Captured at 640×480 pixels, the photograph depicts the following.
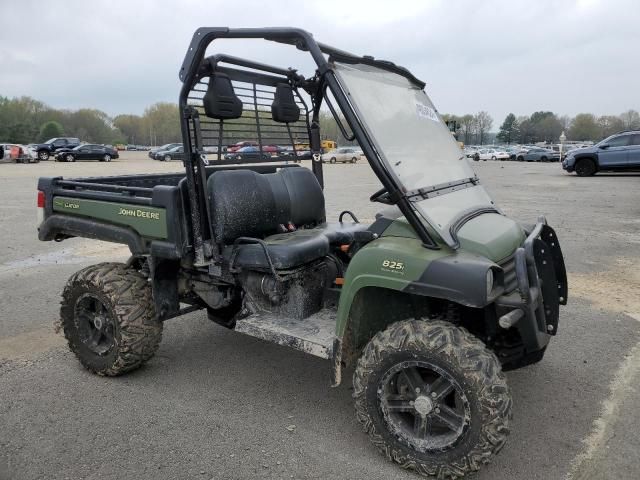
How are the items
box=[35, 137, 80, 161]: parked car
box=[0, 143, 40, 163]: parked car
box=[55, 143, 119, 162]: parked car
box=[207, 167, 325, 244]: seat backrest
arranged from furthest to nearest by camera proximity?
box=[35, 137, 80, 161]: parked car
box=[55, 143, 119, 162]: parked car
box=[0, 143, 40, 163]: parked car
box=[207, 167, 325, 244]: seat backrest

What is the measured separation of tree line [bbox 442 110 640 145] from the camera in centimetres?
9631

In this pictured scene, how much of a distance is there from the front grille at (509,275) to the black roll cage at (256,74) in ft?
1.44

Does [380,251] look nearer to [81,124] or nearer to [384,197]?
[384,197]

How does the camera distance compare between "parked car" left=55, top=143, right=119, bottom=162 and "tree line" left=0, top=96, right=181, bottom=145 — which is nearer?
"parked car" left=55, top=143, right=119, bottom=162

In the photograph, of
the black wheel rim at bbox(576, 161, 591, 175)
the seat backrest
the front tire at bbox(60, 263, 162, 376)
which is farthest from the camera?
the black wheel rim at bbox(576, 161, 591, 175)

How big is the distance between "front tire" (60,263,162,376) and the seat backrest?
2.66ft

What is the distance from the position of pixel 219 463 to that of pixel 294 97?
287 cm

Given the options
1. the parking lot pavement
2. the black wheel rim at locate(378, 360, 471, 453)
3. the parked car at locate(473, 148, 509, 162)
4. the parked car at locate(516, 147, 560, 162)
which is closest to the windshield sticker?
the black wheel rim at locate(378, 360, 471, 453)

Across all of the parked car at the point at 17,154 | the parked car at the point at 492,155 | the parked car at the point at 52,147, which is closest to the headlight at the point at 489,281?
the parked car at the point at 17,154

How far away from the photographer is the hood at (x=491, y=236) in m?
2.88

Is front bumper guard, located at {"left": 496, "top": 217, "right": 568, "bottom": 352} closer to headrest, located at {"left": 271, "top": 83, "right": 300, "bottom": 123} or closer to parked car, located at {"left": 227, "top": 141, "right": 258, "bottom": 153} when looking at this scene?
parked car, located at {"left": 227, "top": 141, "right": 258, "bottom": 153}

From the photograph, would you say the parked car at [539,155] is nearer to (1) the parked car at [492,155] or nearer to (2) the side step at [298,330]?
(1) the parked car at [492,155]

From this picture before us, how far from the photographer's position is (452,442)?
274cm

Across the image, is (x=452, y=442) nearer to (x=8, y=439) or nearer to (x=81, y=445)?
(x=81, y=445)
